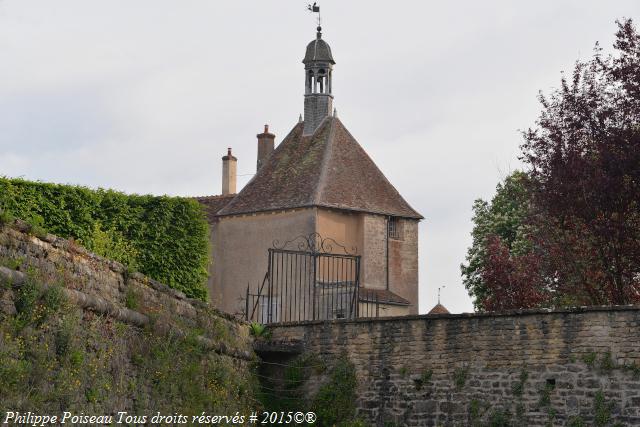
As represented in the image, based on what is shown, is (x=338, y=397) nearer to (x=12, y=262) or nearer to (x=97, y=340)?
(x=97, y=340)

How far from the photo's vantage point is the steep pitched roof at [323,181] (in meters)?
33.7

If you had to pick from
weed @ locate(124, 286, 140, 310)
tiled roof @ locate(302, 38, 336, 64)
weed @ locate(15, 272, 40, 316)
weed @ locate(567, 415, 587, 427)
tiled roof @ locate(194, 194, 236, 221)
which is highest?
tiled roof @ locate(302, 38, 336, 64)

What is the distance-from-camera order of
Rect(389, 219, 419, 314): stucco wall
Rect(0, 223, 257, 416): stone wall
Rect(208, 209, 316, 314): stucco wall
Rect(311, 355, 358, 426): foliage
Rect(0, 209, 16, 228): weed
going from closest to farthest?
Rect(0, 223, 257, 416): stone wall
Rect(0, 209, 16, 228): weed
Rect(311, 355, 358, 426): foliage
Rect(208, 209, 316, 314): stucco wall
Rect(389, 219, 419, 314): stucco wall

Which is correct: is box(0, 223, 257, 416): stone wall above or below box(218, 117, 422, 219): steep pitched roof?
below

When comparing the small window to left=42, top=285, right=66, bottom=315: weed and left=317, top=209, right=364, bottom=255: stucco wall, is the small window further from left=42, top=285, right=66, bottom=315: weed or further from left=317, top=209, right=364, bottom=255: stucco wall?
left=42, top=285, right=66, bottom=315: weed

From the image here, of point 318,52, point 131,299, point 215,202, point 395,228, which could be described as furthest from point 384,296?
point 131,299

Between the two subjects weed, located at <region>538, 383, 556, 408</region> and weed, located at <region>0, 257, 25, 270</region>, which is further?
weed, located at <region>538, 383, 556, 408</region>

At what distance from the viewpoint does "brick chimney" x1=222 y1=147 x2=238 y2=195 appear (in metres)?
40.2

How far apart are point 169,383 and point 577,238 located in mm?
8326

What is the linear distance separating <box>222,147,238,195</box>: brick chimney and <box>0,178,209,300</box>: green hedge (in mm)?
22207

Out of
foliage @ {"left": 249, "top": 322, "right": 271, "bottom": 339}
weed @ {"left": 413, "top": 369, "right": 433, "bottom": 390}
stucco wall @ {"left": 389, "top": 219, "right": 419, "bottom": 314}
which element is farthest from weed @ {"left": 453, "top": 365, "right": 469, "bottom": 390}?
stucco wall @ {"left": 389, "top": 219, "right": 419, "bottom": 314}

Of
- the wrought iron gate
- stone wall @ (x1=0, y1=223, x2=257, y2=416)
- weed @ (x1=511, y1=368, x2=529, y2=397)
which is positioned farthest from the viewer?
the wrought iron gate

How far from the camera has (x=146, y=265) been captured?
16797mm

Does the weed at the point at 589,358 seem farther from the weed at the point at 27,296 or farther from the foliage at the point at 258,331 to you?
the weed at the point at 27,296
